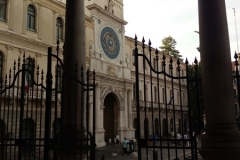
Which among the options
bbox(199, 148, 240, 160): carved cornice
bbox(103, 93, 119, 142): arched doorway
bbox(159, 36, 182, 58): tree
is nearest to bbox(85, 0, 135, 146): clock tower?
Result: bbox(103, 93, 119, 142): arched doorway

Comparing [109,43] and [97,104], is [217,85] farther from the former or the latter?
[109,43]

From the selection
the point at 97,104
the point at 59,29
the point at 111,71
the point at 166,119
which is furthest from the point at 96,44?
the point at 166,119

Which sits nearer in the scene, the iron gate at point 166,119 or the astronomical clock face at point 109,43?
the iron gate at point 166,119

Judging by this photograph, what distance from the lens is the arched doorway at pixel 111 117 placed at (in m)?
29.8

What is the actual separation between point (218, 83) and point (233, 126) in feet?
2.44

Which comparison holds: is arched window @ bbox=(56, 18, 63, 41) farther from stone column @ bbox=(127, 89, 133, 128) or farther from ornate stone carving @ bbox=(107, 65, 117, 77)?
stone column @ bbox=(127, 89, 133, 128)

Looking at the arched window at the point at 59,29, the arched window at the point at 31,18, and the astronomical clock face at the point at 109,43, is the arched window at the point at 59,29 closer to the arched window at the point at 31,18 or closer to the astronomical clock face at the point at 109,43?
the arched window at the point at 31,18

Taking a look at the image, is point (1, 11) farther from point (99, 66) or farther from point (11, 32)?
point (99, 66)

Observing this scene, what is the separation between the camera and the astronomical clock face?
2907 cm

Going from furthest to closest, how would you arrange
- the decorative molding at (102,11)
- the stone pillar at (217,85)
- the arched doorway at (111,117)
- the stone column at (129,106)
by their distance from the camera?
1. the stone column at (129,106)
2. the arched doorway at (111,117)
3. the decorative molding at (102,11)
4. the stone pillar at (217,85)

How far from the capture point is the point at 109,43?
29766 mm

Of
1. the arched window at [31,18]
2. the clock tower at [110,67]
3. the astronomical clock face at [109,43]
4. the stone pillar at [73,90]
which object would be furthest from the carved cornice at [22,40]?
the stone pillar at [73,90]

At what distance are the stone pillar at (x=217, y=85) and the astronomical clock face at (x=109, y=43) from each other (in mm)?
24428

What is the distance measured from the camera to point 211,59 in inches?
181
